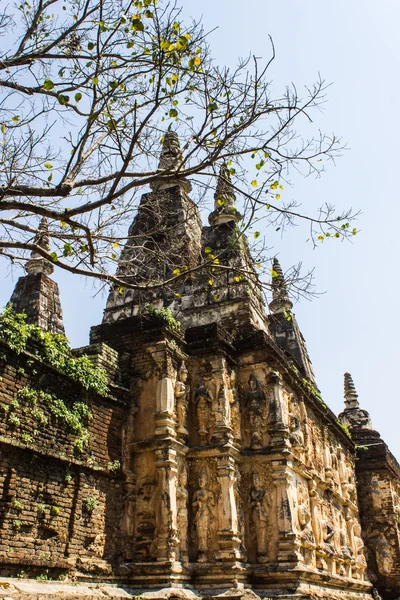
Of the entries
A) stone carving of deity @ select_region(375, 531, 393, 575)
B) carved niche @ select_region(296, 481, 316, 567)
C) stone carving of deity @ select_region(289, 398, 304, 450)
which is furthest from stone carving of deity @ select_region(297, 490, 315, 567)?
stone carving of deity @ select_region(375, 531, 393, 575)

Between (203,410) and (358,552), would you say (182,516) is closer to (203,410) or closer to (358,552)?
(203,410)

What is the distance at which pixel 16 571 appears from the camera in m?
7.71

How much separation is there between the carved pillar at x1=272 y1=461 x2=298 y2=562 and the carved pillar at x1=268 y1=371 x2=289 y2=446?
1.48 feet

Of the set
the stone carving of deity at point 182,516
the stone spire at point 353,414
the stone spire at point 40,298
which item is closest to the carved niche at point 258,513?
the stone carving of deity at point 182,516

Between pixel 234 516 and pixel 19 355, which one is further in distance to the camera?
pixel 234 516

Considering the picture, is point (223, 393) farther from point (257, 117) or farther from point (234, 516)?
point (257, 117)

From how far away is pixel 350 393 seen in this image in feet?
74.3

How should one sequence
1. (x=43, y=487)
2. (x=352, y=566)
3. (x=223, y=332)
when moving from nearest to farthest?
(x=43, y=487) < (x=223, y=332) < (x=352, y=566)

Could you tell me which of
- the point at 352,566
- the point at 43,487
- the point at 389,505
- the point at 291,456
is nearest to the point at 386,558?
the point at 389,505

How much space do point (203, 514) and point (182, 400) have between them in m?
2.06

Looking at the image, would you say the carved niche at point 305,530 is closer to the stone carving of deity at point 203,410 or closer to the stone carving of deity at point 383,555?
the stone carving of deity at point 203,410

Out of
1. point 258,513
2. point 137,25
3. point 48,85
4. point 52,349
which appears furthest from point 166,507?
point 137,25

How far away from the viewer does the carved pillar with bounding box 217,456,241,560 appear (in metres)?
10.1

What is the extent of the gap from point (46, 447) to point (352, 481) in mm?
11937
